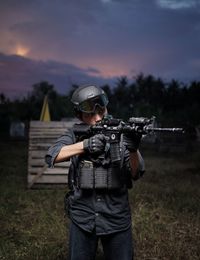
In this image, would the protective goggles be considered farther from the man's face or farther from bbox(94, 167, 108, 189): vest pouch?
bbox(94, 167, 108, 189): vest pouch

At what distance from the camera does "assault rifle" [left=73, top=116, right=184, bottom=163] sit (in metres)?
3.01

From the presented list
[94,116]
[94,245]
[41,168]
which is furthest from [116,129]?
[41,168]

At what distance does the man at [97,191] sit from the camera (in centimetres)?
322

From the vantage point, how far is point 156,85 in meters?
37.6

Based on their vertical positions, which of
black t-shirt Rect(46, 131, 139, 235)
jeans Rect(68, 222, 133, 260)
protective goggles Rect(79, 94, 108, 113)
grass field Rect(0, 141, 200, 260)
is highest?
protective goggles Rect(79, 94, 108, 113)

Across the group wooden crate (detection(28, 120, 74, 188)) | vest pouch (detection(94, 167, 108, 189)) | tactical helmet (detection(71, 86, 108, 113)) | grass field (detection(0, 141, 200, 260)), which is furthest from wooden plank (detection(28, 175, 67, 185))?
vest pouch (detection(94, 167, 108, 189))

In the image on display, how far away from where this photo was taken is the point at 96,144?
3.09m

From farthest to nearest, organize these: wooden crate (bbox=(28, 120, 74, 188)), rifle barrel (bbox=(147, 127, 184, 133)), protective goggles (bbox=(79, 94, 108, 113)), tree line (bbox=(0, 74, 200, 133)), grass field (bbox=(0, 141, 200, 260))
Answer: tree line (bbox=(0, 74, 200, 133)) < wooden crate (bbox=(28, 120, 74, 188)) < grass field (bbox=(0, 141, 200, 260)) < protective goggles (bbox=(79, 94, 108, 113)) < rifle barrel (bbox=(147, 127, 184, 133))

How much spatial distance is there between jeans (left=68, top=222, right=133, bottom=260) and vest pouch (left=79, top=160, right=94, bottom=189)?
1.24 ft

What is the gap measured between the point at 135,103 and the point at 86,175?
34344 mm

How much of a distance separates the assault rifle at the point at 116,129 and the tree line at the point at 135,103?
19.4 metres

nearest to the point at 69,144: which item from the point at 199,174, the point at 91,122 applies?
the point at 91,122

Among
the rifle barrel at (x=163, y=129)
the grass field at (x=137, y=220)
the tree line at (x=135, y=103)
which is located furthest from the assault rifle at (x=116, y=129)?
the tree line at (x=135, y=103)

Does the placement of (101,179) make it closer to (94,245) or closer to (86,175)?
(86,175)
